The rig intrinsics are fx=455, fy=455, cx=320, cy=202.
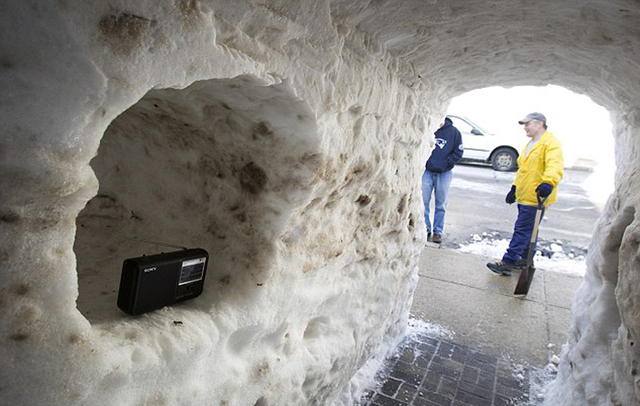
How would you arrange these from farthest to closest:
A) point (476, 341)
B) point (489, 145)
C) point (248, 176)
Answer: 1. point (489, 145)
2. point (476, 341)
3. point (248, 176)

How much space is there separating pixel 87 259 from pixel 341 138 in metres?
1.11

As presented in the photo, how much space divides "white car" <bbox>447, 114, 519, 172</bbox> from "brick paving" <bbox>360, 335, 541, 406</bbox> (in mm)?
→ 10599

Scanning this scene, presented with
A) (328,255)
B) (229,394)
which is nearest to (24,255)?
(229,394)

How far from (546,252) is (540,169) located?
1808 mm

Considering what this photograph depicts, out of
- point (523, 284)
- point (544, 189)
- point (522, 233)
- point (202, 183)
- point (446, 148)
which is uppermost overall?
point (446, 148)

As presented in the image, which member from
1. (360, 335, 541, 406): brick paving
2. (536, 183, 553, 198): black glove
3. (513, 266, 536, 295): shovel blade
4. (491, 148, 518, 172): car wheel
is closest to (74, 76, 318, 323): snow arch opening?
(360, 335, 541, 406): brick paving

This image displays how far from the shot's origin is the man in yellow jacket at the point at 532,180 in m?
4.67

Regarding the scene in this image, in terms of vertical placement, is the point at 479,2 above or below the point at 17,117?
above

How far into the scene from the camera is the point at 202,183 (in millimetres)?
1832

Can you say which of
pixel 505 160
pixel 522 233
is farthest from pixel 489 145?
pixel 522 233

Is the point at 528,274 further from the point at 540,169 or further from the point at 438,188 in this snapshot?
the point at 438,188

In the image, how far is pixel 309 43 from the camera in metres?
1.46

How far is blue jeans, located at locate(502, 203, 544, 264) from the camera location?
196 inches

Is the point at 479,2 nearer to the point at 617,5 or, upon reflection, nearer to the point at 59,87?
the point at 617,5
